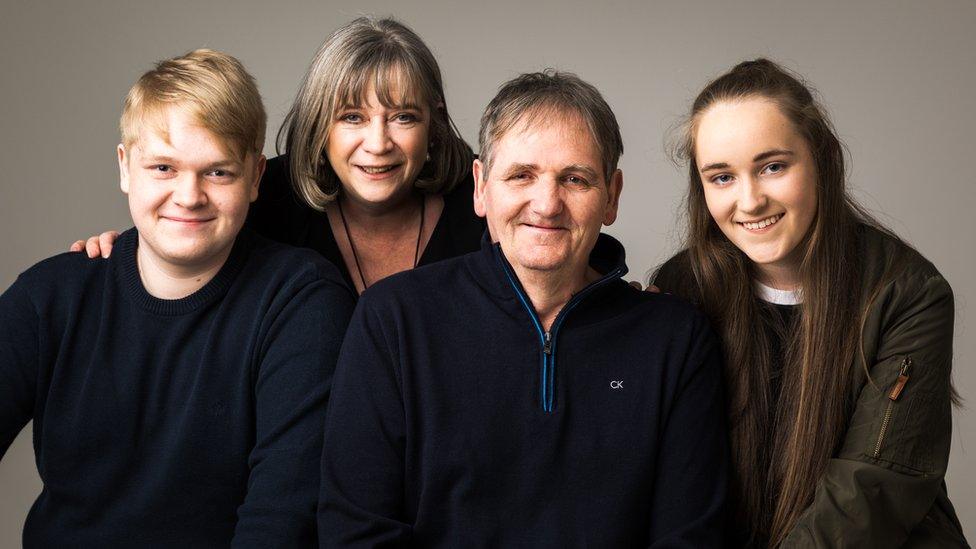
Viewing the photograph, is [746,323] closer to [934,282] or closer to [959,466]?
[934,282]

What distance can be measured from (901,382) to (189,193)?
1544mm

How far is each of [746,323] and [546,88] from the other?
0.71 metres

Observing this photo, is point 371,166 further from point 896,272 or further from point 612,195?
point 896,272

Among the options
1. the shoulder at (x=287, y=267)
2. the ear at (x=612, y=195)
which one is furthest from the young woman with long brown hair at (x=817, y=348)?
the shoulder at (x=287, y=267)

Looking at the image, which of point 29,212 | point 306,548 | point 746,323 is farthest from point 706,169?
point 29,212

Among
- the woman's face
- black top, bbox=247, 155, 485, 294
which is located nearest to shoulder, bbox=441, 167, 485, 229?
black top, bbox=247, 155, 485, 294

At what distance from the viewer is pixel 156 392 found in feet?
8.85

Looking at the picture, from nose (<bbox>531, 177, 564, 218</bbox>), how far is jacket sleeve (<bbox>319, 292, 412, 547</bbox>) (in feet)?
1.28

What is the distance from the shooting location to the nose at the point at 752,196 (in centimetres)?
276

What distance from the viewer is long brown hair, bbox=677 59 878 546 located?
9.09ft

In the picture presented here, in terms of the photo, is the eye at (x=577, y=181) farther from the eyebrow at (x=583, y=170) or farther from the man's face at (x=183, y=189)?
the man's face at (x=183, y=189)

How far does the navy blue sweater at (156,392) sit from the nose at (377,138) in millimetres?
476

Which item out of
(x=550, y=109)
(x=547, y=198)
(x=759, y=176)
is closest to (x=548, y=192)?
(x=547, y=198)

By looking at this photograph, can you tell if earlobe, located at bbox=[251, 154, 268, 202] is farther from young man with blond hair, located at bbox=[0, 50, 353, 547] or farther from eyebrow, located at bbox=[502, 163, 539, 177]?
eyebrow, located at bbox=[502, 163, 539, 177]
